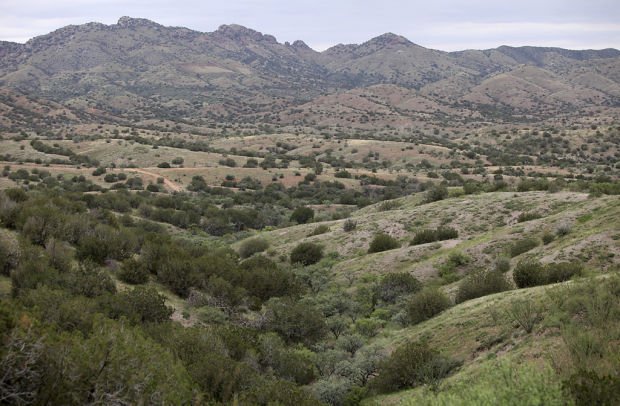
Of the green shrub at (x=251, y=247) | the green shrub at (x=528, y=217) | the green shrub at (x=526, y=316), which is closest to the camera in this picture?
the green shrub at (x=526, y=316)

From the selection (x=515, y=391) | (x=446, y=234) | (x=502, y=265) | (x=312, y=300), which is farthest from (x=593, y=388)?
(x=446, y=234)

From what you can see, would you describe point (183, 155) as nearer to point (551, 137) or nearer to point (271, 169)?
point (271, 169)

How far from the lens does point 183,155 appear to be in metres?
74.0

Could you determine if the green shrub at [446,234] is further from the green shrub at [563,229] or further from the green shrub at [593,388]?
the green shrub at [593,388]

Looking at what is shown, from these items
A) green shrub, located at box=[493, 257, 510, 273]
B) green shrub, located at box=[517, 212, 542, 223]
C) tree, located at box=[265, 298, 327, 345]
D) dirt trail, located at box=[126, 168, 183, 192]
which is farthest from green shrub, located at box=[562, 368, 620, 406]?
dirt trail, located at box=[126, 168, 183, 192]

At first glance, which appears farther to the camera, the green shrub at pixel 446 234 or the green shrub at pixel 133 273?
the green shrub at pixel 446 234

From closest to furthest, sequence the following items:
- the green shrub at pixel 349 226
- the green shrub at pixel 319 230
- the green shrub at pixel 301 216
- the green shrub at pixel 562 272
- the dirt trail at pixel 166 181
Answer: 1. the green shrub at pixel 562 272
2. the green shrub at pixel 349 226
3. the green shrub at pixel 319 230
4. the green shrub at pixel 301 216
5. the dirt trail at pixel 166 181

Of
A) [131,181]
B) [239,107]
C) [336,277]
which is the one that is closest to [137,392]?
[336,277]

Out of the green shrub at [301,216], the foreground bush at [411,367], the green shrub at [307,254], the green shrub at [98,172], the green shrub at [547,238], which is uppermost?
the green shrub at [547,238]

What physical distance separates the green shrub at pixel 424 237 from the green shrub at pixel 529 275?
33.5 ft

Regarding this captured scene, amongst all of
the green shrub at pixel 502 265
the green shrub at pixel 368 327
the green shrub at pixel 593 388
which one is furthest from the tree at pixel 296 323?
the green shrub at pixel 593 388

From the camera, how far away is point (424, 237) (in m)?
25.1

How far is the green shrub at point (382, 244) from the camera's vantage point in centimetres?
2561

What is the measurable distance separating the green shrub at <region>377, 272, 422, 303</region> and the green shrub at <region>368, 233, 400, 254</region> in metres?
6.32
